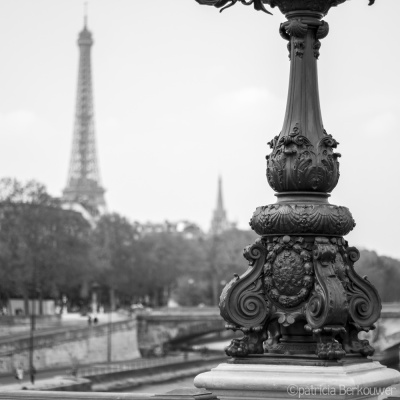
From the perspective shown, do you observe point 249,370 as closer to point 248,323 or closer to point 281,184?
point 248,323

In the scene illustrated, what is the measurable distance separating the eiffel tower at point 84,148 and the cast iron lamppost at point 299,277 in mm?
130346

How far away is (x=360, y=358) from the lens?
857cm

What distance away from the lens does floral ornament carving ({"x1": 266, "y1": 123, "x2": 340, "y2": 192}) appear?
855 cm

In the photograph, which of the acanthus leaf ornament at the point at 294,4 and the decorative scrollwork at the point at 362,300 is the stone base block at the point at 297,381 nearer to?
the decorative scrollwork at the point at 362,300

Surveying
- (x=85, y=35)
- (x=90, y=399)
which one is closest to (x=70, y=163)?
(x=85, y=35)

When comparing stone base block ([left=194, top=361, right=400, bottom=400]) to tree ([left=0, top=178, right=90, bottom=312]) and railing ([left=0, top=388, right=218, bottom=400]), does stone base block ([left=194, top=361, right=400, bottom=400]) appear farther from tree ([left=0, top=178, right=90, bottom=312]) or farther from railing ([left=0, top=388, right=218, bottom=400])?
tree ([left=0, top=178, right=90, bottom=312])

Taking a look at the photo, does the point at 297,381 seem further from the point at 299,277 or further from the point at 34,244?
the point at 34,244

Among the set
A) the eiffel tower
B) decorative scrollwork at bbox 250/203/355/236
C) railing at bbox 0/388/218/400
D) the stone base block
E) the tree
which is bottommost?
railing at bbox 0/388/218/400

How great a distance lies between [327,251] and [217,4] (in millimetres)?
1863

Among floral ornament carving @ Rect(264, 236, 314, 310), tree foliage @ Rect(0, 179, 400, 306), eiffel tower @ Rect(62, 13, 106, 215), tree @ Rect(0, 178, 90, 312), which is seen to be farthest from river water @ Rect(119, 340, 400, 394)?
eiffel tower @ Rect(62, 13, 106, 215)

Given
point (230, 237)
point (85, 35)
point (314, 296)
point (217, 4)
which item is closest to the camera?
point (314, 296)

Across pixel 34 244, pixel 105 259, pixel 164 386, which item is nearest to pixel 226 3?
pixel 164 386

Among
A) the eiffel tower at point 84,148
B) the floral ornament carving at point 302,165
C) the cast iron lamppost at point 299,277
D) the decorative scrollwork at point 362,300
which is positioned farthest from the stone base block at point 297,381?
the eiffel tower at point 84,148

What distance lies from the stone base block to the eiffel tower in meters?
131
